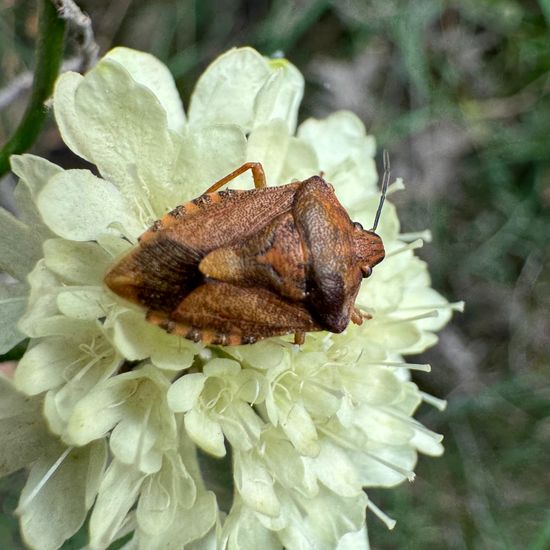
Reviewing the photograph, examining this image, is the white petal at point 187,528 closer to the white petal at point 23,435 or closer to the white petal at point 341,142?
the white petal at point 23,435

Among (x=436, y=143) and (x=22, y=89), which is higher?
(x=22, y=89)

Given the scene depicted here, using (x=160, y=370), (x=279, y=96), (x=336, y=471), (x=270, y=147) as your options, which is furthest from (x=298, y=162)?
(x=336, y=471)

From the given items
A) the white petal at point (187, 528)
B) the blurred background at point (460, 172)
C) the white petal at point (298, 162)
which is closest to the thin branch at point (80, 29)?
the white petal at point (298, 162)

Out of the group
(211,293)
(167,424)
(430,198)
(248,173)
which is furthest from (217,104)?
(430,198)

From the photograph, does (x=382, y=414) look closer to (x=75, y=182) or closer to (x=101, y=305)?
(x=101, y=305)

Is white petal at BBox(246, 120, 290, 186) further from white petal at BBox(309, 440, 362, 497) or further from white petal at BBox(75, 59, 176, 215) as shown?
white petal at BBox(309, 440, 362, 497)

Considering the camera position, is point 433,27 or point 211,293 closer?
point 211,293

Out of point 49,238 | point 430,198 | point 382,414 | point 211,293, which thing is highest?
point 49,238
